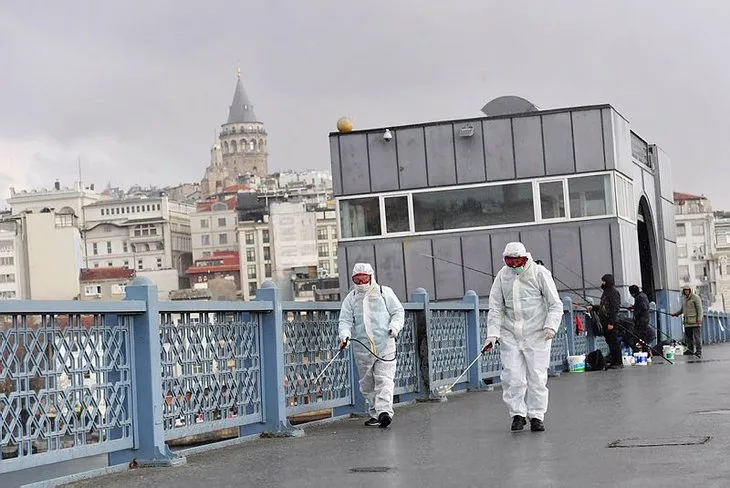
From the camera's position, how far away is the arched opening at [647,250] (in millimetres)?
49938

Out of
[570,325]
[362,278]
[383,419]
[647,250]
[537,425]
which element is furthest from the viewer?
[647,250]

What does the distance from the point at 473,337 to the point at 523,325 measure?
8540 mm

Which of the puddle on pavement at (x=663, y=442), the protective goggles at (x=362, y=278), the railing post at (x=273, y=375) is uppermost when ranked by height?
A: the protective goggles at (x=362, y=278)

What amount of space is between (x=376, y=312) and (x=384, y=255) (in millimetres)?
26490

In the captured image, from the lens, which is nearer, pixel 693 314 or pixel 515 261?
pixel 515 261

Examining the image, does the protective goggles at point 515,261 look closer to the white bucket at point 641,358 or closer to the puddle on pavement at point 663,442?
the puddle on pavement at point 663,442

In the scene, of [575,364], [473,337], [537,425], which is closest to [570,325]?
[575,364]

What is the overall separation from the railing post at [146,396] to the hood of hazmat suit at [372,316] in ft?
13.2

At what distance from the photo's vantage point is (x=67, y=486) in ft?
32.8

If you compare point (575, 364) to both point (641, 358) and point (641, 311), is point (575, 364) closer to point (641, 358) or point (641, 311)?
point (641, 358)

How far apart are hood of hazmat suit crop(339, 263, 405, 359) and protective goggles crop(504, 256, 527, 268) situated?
1.66 meters

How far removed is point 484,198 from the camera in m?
41.2

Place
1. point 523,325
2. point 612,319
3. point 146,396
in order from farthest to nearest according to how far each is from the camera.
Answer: point 612,319 < point 523,325 < point 146,396

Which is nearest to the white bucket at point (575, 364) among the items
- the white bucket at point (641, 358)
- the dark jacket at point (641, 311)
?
the white bucket at point (641, 358)
